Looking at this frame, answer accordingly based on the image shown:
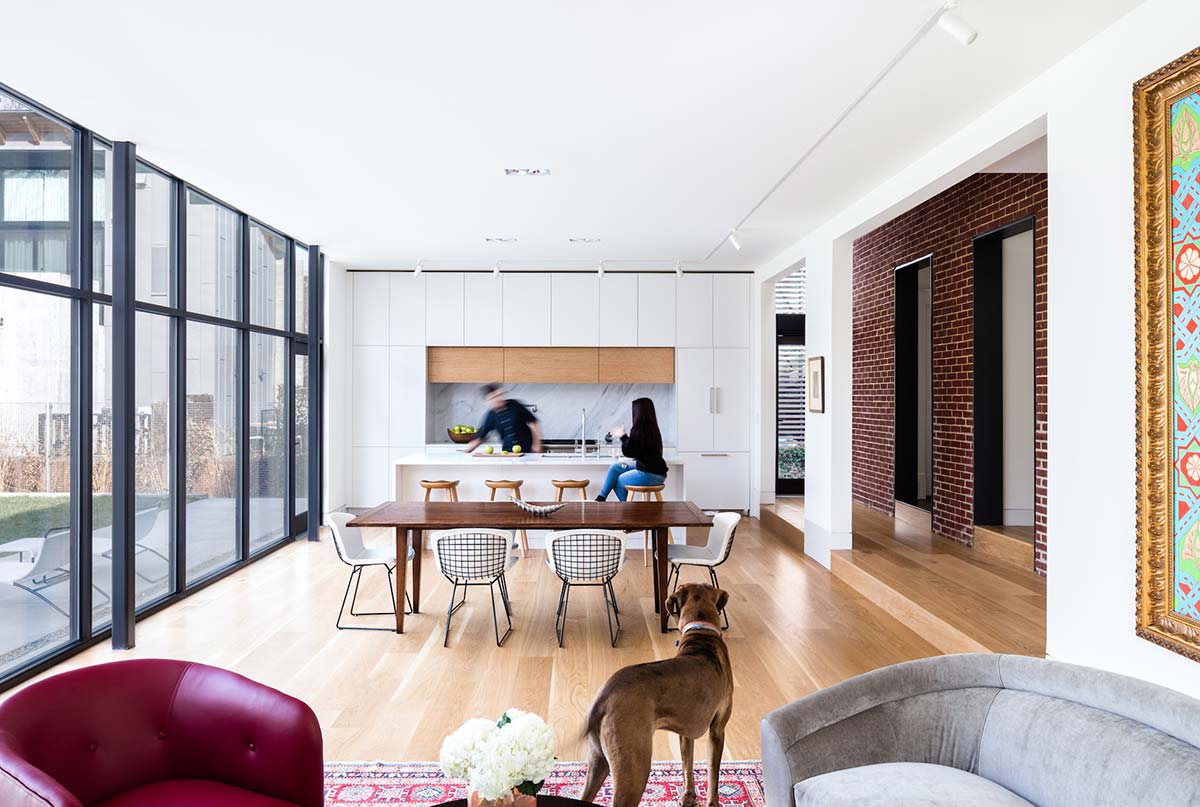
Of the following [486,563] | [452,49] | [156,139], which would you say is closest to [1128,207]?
[452,49]

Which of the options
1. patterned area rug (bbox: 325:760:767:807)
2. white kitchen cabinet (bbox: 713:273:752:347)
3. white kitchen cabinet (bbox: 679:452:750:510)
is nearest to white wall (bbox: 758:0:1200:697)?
patterned area rug (bbox: 325:760:767:807)

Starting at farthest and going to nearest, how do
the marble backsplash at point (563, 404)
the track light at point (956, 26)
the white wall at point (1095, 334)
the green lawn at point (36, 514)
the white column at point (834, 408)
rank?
the marble backsplash at point (563, 404)
the white column at point (834, 408)
the green lawn at point (36, 514)
the white wall at point (1095, 334)
the track light at point (956, 26)

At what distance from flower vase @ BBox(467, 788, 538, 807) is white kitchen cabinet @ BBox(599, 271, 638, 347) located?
7.40m

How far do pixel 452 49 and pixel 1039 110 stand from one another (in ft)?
8.85

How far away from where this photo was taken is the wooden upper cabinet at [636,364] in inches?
347

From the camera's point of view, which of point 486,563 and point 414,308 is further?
point 414,308

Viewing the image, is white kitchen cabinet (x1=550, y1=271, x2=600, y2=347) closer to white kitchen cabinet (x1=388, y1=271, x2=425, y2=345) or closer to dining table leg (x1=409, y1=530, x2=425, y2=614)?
white kitchen cabinet (x1=388, y1=271, x2=425, y2=345)

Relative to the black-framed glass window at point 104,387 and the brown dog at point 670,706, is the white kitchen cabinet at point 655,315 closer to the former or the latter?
the black-framed glass window at point 104,387

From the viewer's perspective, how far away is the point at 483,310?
876 centimetres

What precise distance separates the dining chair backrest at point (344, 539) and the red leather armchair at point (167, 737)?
2553 mm

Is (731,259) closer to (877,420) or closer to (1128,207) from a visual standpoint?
(877,420)

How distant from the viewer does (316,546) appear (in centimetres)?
728

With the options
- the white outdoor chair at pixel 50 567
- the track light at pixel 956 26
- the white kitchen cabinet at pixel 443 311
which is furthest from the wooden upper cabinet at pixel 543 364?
the track light at pixel 956 26

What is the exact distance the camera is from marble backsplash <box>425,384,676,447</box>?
9117 mm
